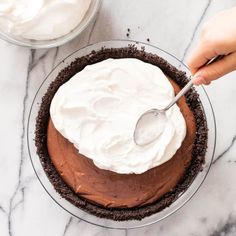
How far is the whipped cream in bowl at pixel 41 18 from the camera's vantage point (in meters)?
1.40

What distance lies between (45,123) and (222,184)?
1.53ft

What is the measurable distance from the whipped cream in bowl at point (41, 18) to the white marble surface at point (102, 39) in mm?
94

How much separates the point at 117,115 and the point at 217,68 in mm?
305

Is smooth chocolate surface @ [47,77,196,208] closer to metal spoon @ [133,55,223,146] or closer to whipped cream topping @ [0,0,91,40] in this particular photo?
metal spoon @ [133,55,223,146]

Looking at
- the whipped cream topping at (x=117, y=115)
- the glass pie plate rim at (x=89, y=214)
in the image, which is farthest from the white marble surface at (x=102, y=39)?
the whipped cream topping at (x=117, y=115)

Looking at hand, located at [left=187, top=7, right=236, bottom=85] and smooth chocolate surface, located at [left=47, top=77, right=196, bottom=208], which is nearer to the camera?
hand, located at [left=187, top=7, right=236, bottom=85]

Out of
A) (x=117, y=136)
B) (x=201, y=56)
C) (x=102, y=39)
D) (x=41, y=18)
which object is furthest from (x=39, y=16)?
(x=201, y=56)

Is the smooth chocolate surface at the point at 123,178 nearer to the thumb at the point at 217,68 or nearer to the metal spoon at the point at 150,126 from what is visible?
the metal spoon at the point at 150,126

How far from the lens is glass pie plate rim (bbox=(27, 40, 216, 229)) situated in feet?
4.74

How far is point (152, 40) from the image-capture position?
1521mm

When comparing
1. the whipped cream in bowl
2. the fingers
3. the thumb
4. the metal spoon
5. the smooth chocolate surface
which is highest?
the whipped cream in bowl

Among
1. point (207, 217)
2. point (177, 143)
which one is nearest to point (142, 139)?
point (177, 143)

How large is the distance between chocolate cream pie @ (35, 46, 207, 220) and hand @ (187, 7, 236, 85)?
8.4 inches

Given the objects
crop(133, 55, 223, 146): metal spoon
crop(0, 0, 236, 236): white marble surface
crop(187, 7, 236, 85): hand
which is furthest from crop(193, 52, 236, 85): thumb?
crop(0, 0, 236, 236): white marble surface
